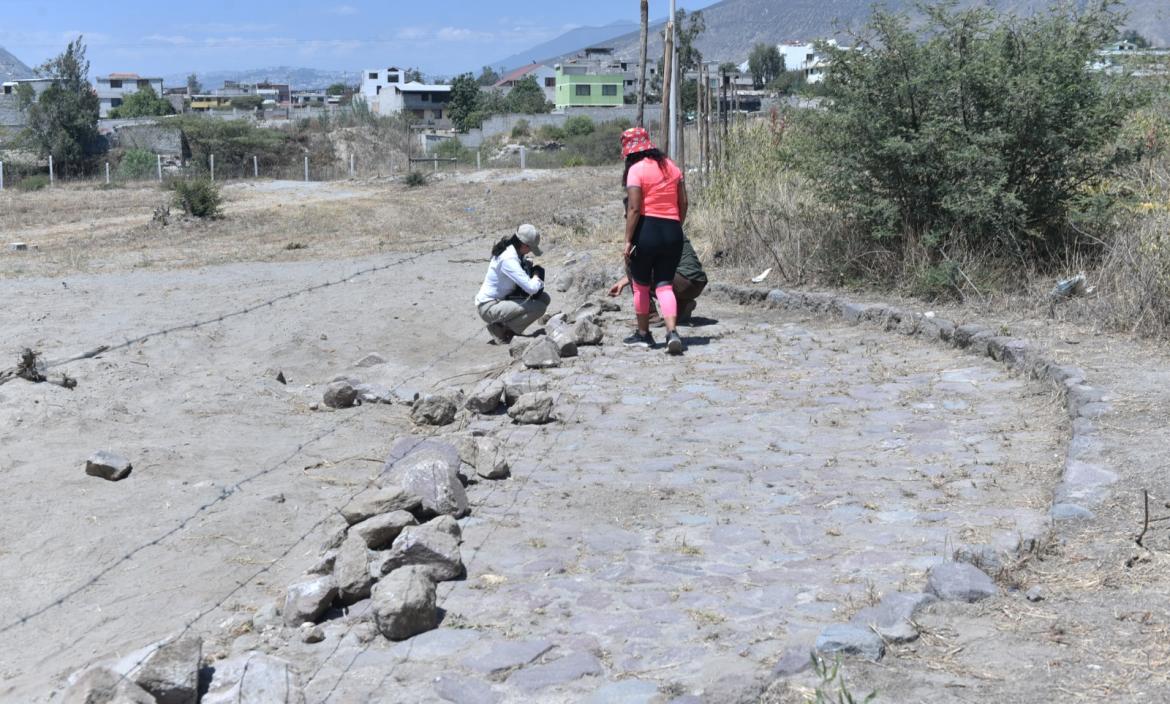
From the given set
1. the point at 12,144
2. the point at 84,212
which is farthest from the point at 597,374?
the point at 12,144

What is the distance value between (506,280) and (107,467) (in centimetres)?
451

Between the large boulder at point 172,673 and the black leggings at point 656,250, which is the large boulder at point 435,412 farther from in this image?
the large boulder at point 172,673

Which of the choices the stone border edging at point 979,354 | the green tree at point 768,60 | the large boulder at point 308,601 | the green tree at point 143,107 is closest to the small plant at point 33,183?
the stone border edging at point 979,354

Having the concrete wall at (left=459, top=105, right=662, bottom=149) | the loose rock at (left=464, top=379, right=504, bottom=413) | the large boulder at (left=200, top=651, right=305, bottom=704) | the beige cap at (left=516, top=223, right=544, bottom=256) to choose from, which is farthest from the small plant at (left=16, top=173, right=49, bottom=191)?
the large boulder at (left=200, top=651, right=305, bottom=704)

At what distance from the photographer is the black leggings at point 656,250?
32.3 feet

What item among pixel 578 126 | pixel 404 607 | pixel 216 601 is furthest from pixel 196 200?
pixel 578 126

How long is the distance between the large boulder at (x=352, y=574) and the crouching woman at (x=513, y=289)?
599 centimetres

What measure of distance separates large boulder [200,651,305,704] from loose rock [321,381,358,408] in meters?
5.20

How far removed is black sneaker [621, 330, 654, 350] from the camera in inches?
403

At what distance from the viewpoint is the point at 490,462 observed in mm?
6660

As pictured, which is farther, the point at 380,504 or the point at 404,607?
the point at 380,504

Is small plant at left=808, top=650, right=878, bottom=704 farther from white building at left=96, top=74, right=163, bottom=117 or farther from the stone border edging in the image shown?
white building at left=96, top=74, right=163, bottom=117

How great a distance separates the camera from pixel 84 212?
2862 centimetres

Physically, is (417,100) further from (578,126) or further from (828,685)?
(828,685)
